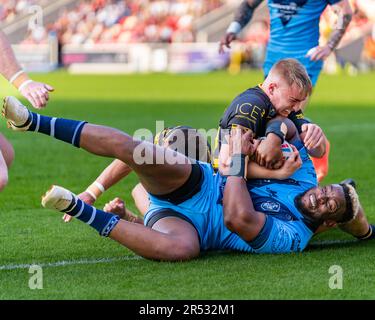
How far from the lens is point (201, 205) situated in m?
6.00

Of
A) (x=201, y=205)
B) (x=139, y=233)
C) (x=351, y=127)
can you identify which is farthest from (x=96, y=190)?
(x=351, y=127)

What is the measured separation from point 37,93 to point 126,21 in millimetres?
37742

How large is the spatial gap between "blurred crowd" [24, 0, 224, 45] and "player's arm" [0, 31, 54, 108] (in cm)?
3490

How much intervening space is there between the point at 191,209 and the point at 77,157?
5785 millimetres

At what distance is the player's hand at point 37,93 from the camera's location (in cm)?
548

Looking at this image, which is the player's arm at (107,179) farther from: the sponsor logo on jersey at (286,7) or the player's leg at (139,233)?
the sponsor logo on jersey at (286,7)

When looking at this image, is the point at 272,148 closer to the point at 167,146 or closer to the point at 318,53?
the point at 167,146

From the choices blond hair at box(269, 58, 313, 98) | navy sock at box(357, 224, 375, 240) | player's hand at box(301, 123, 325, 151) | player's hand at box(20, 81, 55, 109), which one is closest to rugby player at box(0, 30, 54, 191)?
player's hand at box(20, 81, 55, 109)

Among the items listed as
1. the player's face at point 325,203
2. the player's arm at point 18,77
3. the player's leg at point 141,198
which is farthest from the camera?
the player's leg at point 141,198

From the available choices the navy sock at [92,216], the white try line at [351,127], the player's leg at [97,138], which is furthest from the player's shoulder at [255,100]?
the white try line at [351,127]

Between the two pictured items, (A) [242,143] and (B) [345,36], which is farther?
(B) [345,36]

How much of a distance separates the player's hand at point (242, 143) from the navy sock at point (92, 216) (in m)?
0.94

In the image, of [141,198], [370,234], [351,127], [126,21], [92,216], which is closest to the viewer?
[92,216]

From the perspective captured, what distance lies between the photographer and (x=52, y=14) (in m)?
44.7
